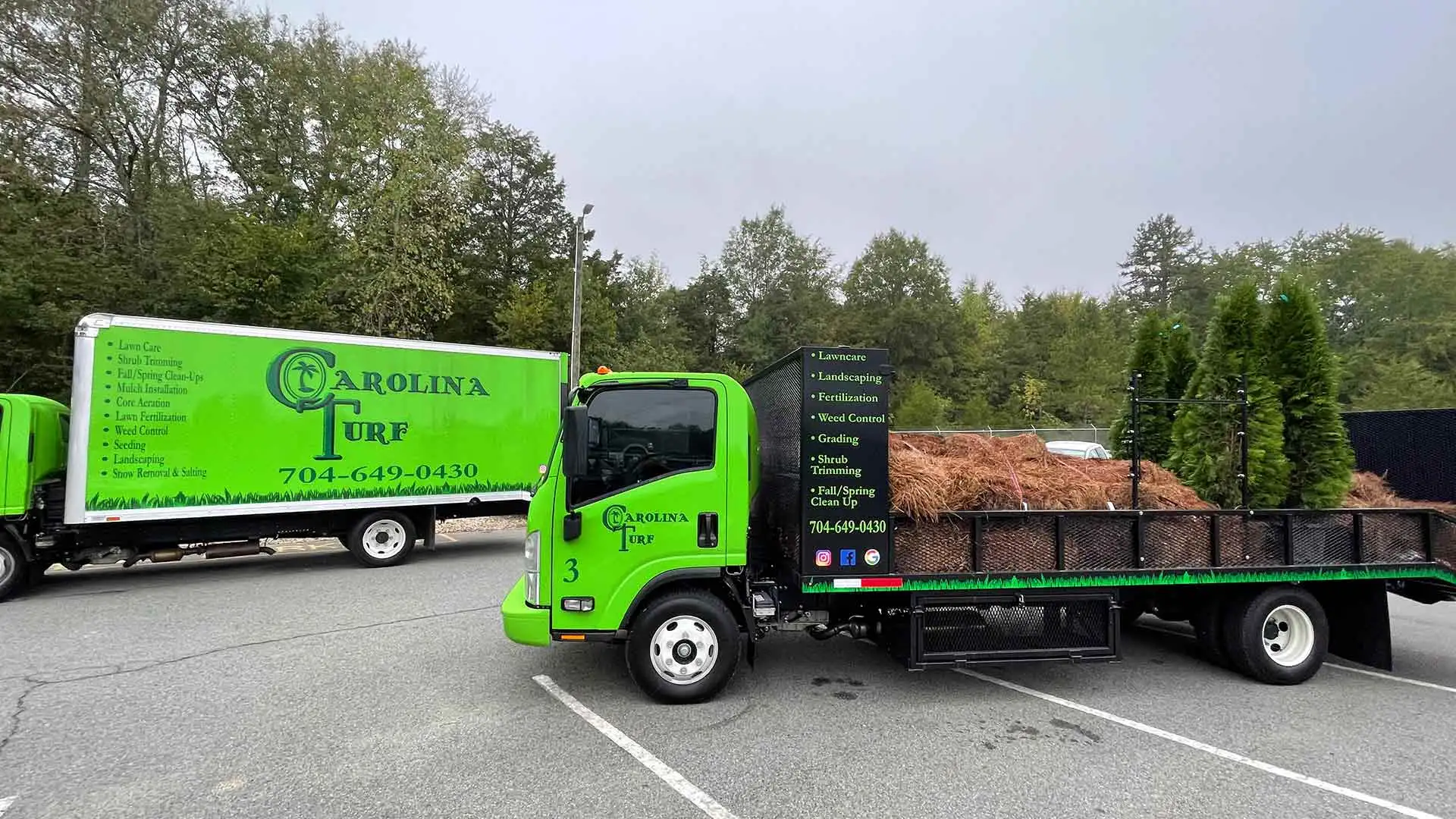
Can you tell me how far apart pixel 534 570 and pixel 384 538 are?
241 inches

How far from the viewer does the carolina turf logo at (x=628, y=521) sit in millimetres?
4387

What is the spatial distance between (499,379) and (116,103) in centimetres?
1905

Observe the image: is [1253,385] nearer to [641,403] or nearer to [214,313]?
[641,403]

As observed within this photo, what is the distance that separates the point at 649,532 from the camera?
441 centimetres

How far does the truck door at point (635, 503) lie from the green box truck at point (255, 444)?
6.02 meters

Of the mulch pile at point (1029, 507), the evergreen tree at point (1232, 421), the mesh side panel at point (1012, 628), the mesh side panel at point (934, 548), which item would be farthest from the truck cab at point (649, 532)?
the evergreen tree at point (1232, 421)

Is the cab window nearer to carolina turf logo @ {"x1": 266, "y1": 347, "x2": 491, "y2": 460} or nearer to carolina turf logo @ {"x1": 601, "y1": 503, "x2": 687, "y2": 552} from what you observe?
carolina turf logo @ {"x1": 601, "y1": 503, "x2": 687, "y2": 552}

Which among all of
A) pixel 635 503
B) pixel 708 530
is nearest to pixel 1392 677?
pixel 708 530

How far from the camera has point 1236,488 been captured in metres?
5.36

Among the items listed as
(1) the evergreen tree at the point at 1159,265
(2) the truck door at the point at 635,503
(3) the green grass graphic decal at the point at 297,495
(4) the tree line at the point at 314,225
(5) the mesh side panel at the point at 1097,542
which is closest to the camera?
(2) the truck door at the point at 635,503

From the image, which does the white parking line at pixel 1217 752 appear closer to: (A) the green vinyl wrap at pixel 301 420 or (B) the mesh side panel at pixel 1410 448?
(B) the mesh side panel at pixel 1410 448

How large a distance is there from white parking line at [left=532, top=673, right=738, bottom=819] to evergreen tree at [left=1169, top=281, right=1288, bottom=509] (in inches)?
183

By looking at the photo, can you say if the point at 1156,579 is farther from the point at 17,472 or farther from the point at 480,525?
the point at 480,525

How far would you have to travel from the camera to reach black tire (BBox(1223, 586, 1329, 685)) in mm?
5012
